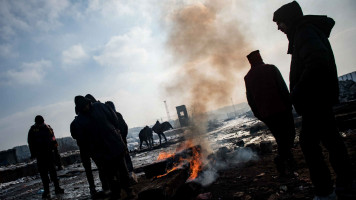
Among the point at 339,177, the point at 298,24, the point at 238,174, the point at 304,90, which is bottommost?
the point at 238,174

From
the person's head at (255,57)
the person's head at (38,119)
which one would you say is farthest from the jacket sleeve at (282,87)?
the person's head at (38,119)

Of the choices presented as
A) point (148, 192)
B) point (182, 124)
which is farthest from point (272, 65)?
point (182, 124)

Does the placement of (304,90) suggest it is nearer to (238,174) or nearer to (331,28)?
(331,28)

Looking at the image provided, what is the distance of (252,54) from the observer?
163 inches

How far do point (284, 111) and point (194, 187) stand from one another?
6.50 feet

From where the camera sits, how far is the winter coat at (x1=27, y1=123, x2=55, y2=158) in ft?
19.8

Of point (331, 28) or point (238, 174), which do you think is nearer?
point (331, 28)

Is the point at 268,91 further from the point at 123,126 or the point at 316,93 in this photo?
the point at 123,126

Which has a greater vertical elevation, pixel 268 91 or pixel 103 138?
pixel 268 91

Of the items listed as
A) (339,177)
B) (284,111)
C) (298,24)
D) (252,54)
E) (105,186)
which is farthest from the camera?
(105,186)

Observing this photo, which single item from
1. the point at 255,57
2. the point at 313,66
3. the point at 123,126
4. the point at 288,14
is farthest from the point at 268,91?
the point at 123,126

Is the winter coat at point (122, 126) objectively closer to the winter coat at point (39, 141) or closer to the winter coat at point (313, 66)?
the winter coat at point (39, 141)

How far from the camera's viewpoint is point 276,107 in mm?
3662

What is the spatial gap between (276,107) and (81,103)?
11.1 feet
